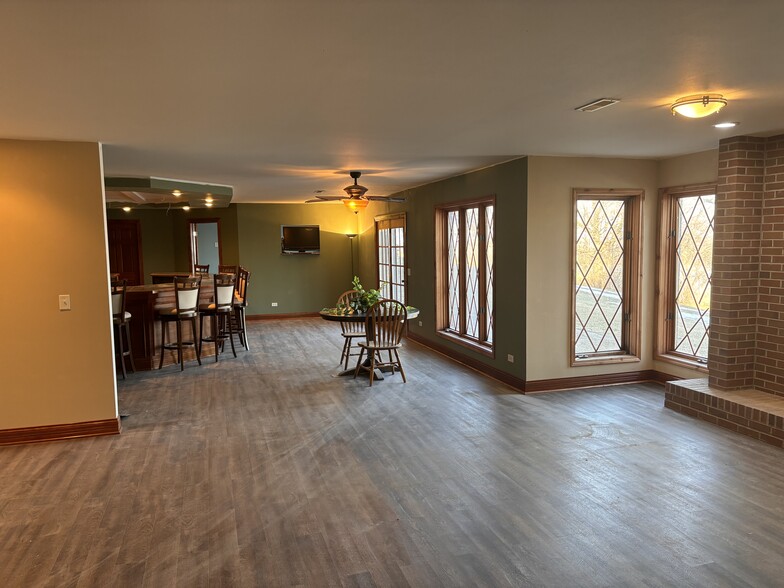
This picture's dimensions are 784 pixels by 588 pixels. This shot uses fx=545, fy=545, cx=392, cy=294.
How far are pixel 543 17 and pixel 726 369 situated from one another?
13.1ft

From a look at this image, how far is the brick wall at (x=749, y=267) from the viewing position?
4605 millimetres

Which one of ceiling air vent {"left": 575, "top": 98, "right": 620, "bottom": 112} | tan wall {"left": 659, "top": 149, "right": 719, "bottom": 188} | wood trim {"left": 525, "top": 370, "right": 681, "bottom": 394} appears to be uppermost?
ceiling air vent {"left": 575, "top": 98, "right": 620, "bottom": 112}

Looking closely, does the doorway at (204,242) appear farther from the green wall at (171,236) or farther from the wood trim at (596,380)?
the wood trim at (596,380)

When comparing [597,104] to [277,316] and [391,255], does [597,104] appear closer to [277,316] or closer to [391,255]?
[391,255]

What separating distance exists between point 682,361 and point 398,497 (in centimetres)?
384

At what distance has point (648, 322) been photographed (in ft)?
19.6

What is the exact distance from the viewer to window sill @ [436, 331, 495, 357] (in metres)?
6.35

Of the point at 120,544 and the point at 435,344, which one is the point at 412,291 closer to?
the point at 435,344

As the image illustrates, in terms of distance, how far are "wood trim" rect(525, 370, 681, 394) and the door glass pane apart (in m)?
0.30

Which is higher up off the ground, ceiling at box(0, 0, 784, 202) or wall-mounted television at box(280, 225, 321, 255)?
ceiling at box(0, 0, 784, 202)

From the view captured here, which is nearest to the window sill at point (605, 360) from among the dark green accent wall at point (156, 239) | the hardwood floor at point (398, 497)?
the hardwood floor at point (398, 497)

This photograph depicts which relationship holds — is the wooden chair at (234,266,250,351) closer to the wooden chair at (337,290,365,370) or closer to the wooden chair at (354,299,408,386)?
the wooden chair at (337,290,365,370)

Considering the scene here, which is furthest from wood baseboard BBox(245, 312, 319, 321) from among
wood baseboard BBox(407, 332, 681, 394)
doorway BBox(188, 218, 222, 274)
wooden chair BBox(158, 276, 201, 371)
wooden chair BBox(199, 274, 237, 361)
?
wood baseboard BBox(407, 332, 681, 394)

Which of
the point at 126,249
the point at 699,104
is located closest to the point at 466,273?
the point at 699,104
